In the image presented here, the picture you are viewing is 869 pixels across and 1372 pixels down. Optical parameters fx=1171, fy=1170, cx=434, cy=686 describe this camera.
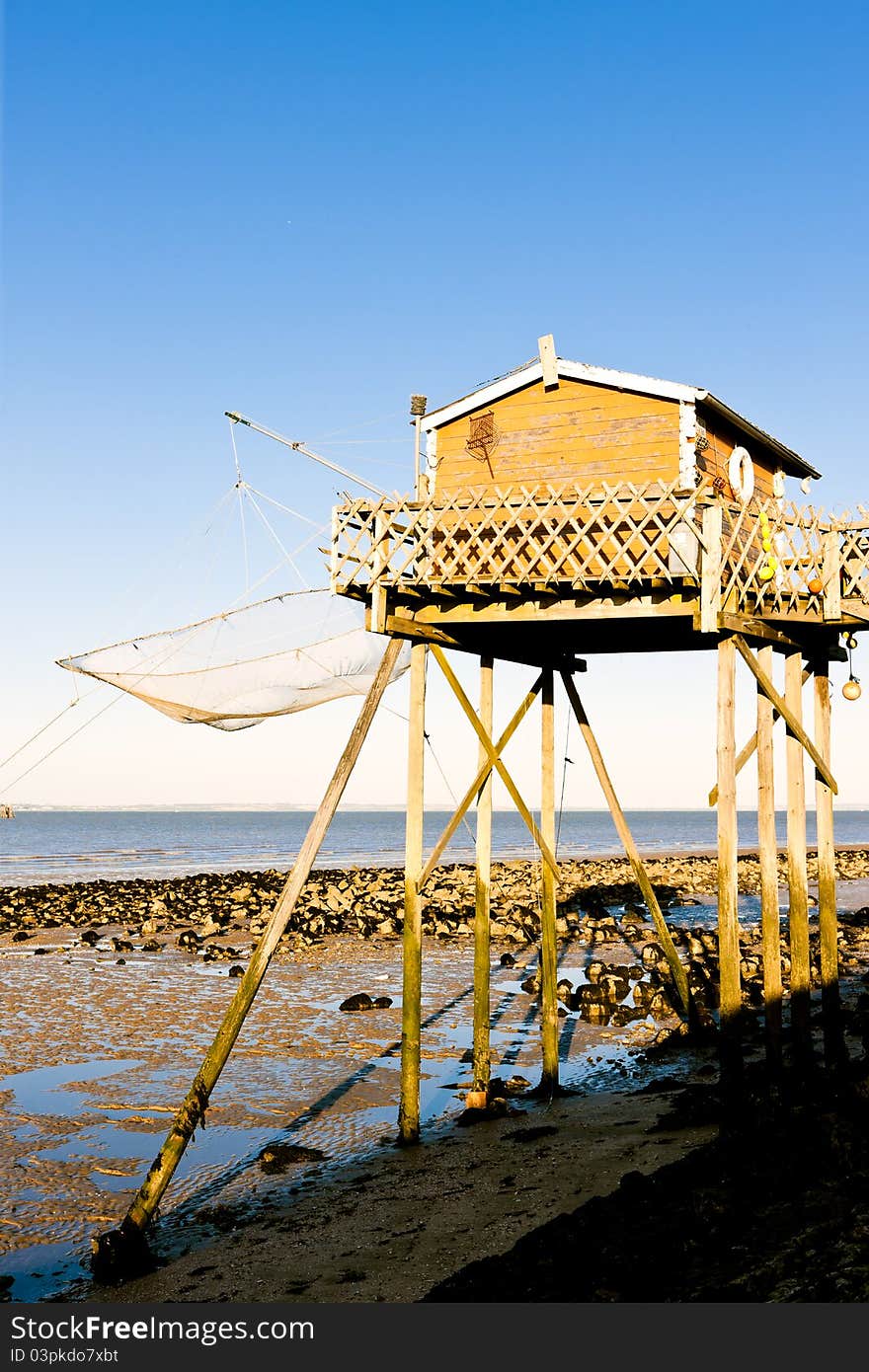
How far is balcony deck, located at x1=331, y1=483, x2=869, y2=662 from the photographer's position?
13.8 meters

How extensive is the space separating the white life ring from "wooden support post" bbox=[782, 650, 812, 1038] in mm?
2610

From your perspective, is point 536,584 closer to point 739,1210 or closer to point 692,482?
point 692,482

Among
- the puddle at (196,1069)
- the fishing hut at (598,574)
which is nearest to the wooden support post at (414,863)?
the fishing hut at (598,574)

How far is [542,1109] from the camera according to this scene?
51.8 ft

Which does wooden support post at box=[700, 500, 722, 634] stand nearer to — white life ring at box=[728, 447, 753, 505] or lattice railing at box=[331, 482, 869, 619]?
lattice railing at box=[331, 482, 869, 619]

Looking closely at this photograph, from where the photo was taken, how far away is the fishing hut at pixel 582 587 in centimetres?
1395

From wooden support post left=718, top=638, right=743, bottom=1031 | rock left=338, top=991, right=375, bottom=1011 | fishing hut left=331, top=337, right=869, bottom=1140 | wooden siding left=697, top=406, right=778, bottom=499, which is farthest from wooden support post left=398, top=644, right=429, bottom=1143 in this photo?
rock left=338, top=991, right=375, bottom=1011

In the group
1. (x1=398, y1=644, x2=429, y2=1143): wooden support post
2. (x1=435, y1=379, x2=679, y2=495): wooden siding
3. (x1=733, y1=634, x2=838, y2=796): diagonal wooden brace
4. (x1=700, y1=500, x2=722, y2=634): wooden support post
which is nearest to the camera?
(x1=700, y1=500, x2=722, y2=634): wooden support post

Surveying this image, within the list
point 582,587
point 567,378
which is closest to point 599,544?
point 582,587

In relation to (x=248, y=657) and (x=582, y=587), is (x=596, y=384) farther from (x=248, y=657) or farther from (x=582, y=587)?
(x=248, y=657)

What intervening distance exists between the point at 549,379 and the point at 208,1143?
36.7ft

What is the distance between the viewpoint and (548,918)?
17438 millimetres

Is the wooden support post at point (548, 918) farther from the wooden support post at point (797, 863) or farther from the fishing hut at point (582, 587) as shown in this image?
the wooden support post at point (797, 863)

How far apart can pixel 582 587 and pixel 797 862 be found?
276 inches
